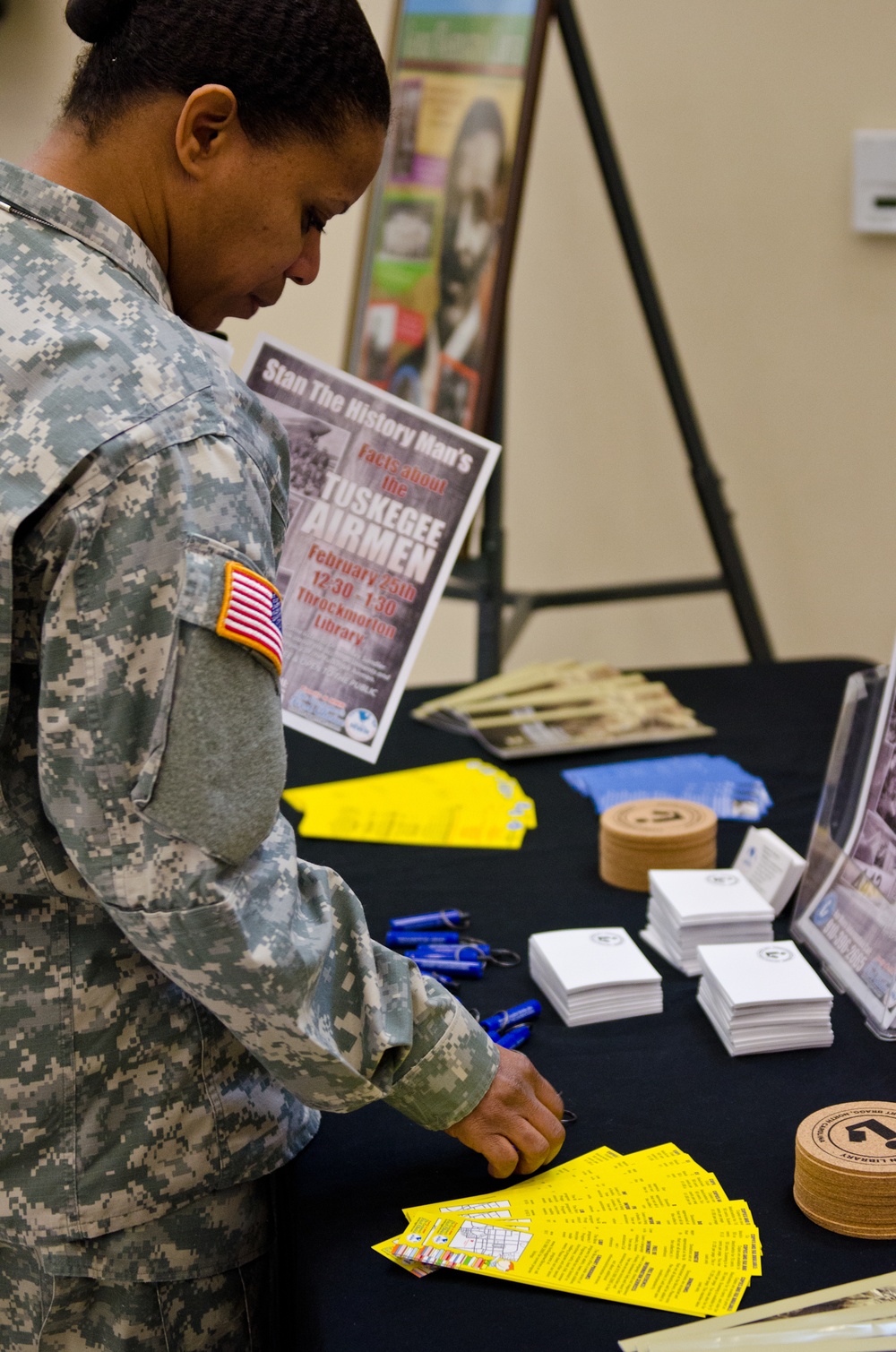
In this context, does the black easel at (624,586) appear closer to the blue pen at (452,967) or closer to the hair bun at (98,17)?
the blue pen at (452,967)

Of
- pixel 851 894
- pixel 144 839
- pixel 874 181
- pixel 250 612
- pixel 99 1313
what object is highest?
pixel 874 181

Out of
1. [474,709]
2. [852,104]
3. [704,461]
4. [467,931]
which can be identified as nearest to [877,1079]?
[467,931]

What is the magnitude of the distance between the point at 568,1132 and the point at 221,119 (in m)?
0.72

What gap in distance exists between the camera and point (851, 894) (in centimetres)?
118

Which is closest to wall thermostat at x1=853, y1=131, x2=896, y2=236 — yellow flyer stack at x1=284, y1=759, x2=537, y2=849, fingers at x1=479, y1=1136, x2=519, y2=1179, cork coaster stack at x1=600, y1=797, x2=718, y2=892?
yellow flyer stack at x1=284, y1=759, x2=537, y2=849

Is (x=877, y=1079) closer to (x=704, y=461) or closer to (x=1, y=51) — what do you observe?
(x=704, y=461)

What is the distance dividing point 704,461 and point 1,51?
75.4 inches

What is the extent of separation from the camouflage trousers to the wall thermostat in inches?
95.3

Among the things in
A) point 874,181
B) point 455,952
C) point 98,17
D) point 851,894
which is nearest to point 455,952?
point 455,952

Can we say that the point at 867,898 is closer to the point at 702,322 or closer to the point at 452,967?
the point at 452,967

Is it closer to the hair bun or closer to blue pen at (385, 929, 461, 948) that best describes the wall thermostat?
blue pen at (385, 929, 461, 948)

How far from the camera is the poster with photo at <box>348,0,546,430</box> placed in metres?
2.22

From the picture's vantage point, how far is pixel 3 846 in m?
0.80

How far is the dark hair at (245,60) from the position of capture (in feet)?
2.57
